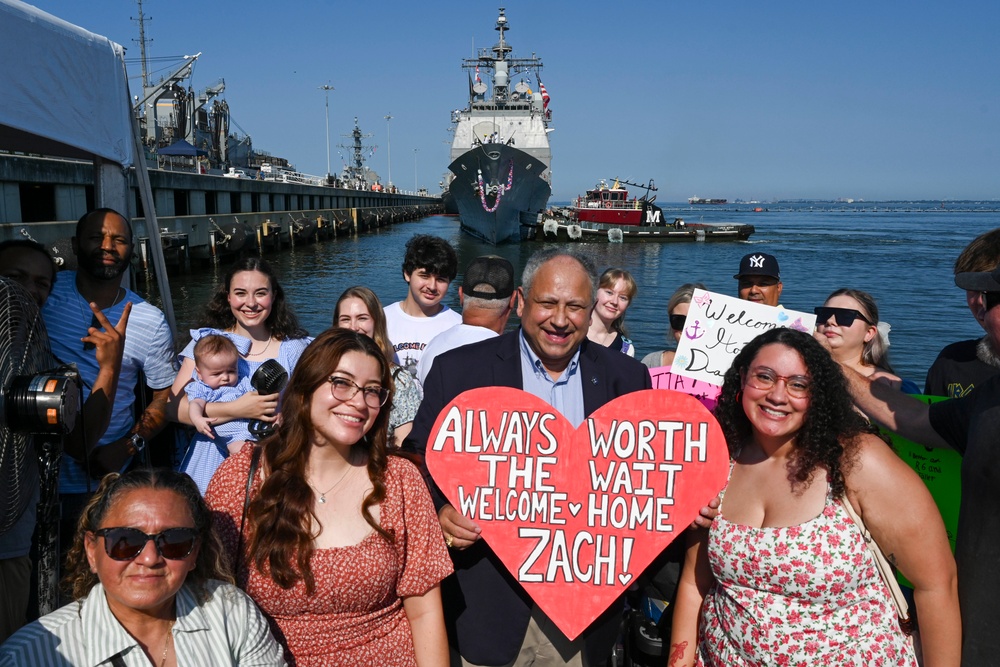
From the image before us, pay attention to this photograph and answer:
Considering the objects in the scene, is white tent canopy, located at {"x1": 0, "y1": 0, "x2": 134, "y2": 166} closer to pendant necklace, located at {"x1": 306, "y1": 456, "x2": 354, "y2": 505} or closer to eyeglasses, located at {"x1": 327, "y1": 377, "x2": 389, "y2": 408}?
eyeglasses, located at {"x1": 327, "y1": 377, "x2": 389, "y2": 408}

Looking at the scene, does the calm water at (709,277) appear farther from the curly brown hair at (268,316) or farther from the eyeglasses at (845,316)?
the eyeglasses at (845,316)

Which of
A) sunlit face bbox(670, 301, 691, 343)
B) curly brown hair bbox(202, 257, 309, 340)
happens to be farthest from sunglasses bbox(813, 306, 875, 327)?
curly brown hair bbox(202, 257, 309, 340)

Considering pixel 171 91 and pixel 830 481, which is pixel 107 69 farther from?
pixel 171 91

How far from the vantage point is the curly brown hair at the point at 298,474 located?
2.26 metres

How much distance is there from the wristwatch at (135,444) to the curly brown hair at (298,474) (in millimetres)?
1595

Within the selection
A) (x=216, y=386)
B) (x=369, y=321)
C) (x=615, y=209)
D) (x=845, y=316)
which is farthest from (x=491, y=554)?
(x=615, y=209)

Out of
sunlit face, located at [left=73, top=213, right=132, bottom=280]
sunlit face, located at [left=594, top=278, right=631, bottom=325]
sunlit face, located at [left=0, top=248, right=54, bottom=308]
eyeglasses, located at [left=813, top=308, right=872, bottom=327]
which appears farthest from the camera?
sunlit face, located at [left=594, top=278, right=631, bottom=325]

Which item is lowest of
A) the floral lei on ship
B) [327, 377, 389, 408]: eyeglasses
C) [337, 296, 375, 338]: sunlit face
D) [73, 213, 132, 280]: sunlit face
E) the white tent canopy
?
[327, 377, 389, 408]: eyeglasses

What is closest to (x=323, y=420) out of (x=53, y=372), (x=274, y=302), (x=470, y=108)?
(x=53, y=372)

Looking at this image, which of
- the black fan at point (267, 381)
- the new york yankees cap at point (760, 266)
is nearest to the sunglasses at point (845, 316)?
the new york yankees cap at point (760, 266)

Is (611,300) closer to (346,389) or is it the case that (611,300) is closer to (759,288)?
(759,288)

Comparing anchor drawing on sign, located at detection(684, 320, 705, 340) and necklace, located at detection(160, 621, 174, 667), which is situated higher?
anchor drawing on sign, located at detection(684, 320, 705, 340)

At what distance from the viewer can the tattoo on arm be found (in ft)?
8.74

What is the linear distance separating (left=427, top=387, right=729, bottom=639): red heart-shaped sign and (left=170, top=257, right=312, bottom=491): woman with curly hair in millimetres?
1217
